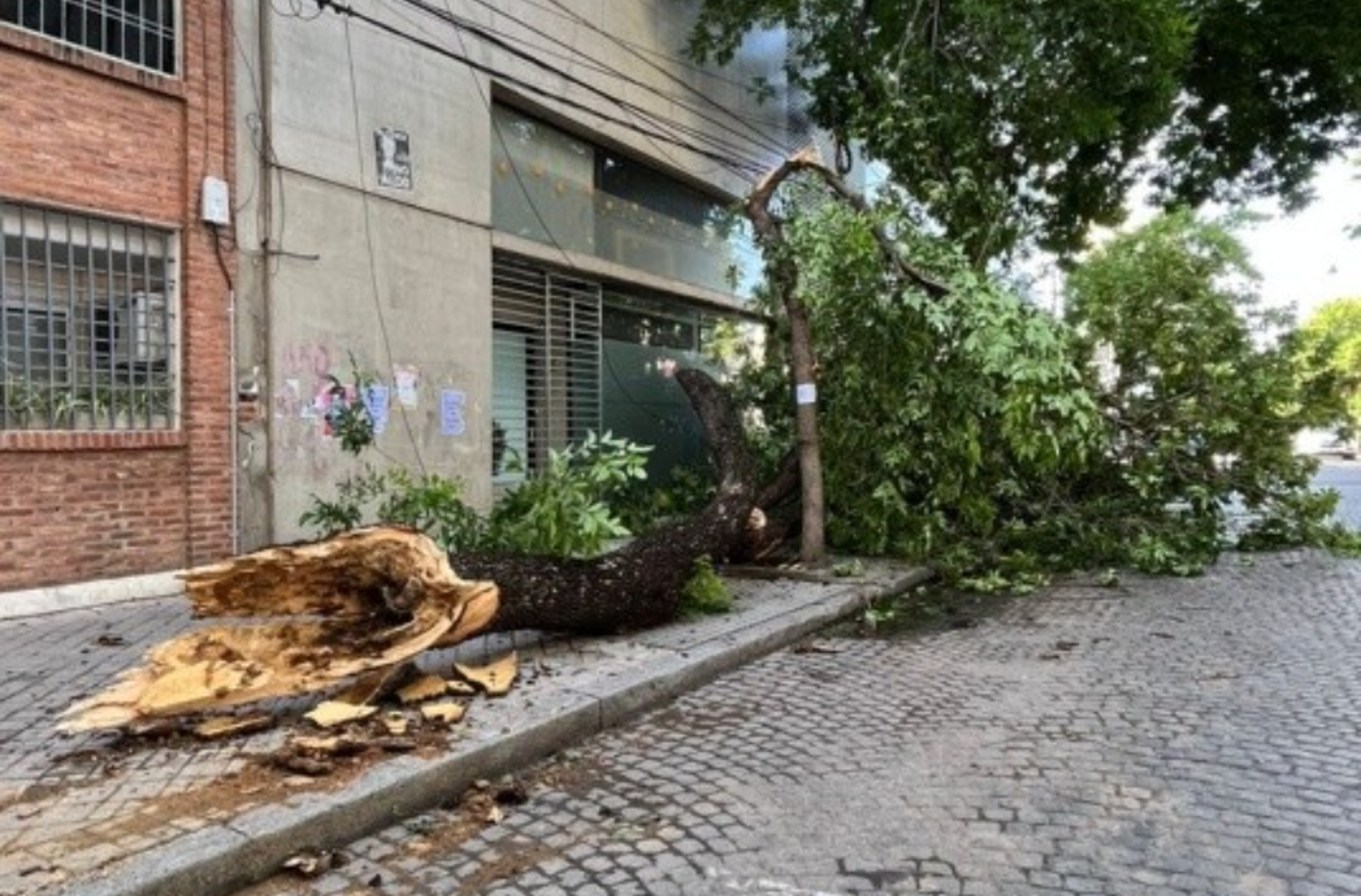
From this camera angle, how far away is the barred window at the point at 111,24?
6.91 metres

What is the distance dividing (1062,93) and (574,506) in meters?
8.02

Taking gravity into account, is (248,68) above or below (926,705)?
above

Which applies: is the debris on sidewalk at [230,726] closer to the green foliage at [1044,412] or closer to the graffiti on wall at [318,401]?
the graffiti on wall at [318,401]

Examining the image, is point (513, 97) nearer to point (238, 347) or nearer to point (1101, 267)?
point (238, 347)

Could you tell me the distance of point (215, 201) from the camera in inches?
308

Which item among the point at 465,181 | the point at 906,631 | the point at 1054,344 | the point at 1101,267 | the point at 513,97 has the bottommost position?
the point at 906,631

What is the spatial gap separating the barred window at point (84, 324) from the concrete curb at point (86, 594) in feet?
3.77

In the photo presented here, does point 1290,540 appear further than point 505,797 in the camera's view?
Yes

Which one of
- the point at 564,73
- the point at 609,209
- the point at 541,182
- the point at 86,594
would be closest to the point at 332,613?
the point at 86,594

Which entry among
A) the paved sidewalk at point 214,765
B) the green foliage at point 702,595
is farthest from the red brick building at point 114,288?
the green foliage at point 702,595

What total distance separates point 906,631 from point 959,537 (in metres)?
2.64

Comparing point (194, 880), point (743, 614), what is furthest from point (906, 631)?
point (194, 880)

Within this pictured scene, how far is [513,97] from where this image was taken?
11.1 metres

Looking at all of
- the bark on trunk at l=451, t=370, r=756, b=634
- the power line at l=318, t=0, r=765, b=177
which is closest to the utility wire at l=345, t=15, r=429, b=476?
the power line at l=318, t=0, r=765, b=177
